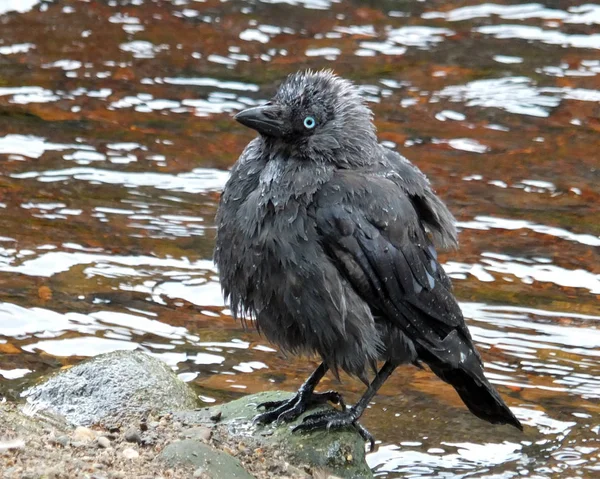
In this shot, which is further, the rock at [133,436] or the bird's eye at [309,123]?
the bird's eye at [309,123]

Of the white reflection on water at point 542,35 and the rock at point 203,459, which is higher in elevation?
the white reflection on water at point 542,35

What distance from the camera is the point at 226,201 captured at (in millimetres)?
5453

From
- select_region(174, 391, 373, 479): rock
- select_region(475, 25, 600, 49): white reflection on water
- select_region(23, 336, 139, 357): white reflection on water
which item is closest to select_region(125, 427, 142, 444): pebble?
select_region(174, 391, 373, 479): rock

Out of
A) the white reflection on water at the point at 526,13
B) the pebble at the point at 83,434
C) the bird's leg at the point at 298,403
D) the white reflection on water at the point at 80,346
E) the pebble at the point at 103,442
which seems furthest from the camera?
the white reflection on water at the point at 526,13

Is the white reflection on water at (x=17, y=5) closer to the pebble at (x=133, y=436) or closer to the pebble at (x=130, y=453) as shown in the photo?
the pebble at (x=133, y=436)

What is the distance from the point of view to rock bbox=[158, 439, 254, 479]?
186 inches

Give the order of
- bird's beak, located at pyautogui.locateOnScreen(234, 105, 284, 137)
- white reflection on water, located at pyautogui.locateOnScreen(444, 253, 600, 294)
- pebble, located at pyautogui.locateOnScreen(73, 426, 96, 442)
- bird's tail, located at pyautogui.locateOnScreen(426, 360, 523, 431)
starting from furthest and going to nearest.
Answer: white reflection on water, located at pyautogui.locateOnScreen(444, 253, 600, 294)
bird's tail, located at pyautogui.locateOnScreen(426, 360, 523, 431)
bird's beak, located at pyautogui.locateOnScreen(234, 105, 284, 137)
pebble, located at pyautogui.locateOnScreen(73, 426, 96, 442)

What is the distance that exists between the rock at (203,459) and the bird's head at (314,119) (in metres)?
1.50

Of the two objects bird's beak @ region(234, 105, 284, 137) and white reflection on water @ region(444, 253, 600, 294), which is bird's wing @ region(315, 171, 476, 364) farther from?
white reflection on water @ region(444, 253, 600, 294)

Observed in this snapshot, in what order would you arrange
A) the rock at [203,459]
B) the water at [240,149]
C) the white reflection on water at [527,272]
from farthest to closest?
the white reflection on water at [527,272], the water at [240,149], the rock at [203,459]

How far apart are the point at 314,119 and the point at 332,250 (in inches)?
26.4

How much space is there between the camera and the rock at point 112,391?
18.8 feet

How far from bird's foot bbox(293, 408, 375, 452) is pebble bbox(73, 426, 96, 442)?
1.01 meters

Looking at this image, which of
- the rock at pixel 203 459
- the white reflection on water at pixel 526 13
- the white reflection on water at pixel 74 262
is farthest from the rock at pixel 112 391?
the white reflection on water at pixel 526 13
